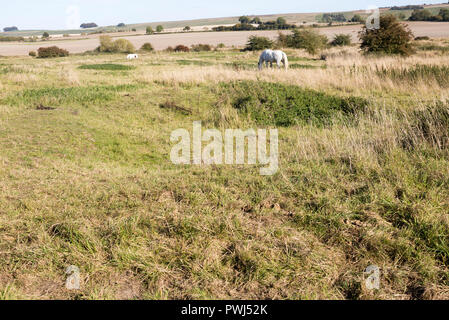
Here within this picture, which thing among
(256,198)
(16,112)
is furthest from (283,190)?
(16,112)

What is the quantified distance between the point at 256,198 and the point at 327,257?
4.51 ft

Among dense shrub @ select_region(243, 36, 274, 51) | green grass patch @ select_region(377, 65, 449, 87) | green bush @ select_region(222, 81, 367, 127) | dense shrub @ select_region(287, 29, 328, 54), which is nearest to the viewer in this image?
green bush @ select_region(222, 81, 367, 127)

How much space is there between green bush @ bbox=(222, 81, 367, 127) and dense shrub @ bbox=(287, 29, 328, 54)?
24.1m

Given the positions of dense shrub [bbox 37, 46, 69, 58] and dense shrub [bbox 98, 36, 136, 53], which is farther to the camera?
dense shrub [bbox 98, 36, 136, 53]

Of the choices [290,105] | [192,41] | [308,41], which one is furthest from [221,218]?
[192,41]

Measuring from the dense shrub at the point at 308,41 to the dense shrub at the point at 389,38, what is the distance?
37.2ft

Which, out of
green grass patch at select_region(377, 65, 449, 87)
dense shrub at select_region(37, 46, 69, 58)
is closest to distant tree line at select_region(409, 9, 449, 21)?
dense shrub at select_region(37, 46, 69, 58)

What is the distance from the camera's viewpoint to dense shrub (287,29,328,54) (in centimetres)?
3369

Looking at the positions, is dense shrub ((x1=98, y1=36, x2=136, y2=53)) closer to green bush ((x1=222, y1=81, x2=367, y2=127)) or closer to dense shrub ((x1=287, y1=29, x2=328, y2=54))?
dense shrub ((x1=287, y1=29, x2=328, y2=54))

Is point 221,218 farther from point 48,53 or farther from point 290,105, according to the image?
point 48,53

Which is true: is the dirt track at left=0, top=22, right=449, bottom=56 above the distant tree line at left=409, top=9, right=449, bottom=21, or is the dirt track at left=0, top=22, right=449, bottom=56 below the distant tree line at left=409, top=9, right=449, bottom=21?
below

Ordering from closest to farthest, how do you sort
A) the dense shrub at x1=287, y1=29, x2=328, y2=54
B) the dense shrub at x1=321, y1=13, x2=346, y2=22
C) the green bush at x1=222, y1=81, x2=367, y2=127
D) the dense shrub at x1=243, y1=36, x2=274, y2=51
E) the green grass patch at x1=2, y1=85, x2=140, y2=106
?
the green bush at x1=222, y1=81, x2=367, y2=127
the green grass patch at x1=2, y1=85, x2=140, y2=106
the dense shrub at x1=287, y1=29, x2=328, y2=54
the dense shrub at x1=243, y1=36, x2=274, y2=51
the dense shrub at x1=321, y1=13, x2=346, y2=22

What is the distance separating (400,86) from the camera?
12.2 meters

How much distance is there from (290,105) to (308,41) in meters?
27.8
